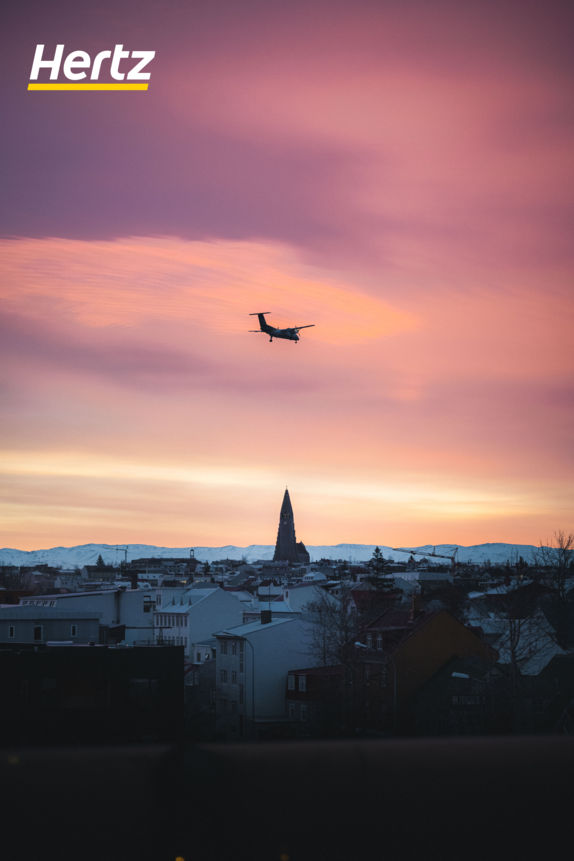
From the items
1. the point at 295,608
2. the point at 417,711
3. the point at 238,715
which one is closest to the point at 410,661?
the point at 417,711

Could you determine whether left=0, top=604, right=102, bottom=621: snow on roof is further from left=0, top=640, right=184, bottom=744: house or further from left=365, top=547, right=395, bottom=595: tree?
left=365, top=547, right=395, bottom=595: tree

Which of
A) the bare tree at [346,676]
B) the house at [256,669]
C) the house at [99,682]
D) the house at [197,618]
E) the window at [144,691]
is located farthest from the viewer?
the house at [197,618]

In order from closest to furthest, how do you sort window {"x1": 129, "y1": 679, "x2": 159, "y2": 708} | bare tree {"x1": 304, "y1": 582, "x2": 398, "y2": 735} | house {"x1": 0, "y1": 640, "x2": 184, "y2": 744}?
house {"x1": 0, "y1": 640, "x2": 184, "y2": 744} < window {"x1": 129, "y1": 679, "x2": 159, "y2": 708} < bare tree {"x1": 304, "y1": 582, "x2": 398, "y2": 735}

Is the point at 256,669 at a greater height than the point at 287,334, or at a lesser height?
lesser

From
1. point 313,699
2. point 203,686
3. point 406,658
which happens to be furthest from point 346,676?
point 203,686

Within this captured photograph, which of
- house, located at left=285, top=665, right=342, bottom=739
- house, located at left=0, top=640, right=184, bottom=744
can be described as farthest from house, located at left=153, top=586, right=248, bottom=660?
house, located at left=0, top=640, right=184, bottom=744

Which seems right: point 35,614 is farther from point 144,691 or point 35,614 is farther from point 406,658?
point 406,658

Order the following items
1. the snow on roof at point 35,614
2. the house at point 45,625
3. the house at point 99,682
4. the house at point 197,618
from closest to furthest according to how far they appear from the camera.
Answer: the house at point 99,682
the house at point 45,625
the snow on roof at point 35,614
the house at point 197,618

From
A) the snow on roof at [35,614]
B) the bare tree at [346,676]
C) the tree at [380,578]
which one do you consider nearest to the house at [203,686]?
the bare tree at [346,676]

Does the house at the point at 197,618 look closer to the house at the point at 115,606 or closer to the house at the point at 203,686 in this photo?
the house at the point at 115,606

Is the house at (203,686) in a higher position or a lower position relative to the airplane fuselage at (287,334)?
lower

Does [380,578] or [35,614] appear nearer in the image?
[35,614]
